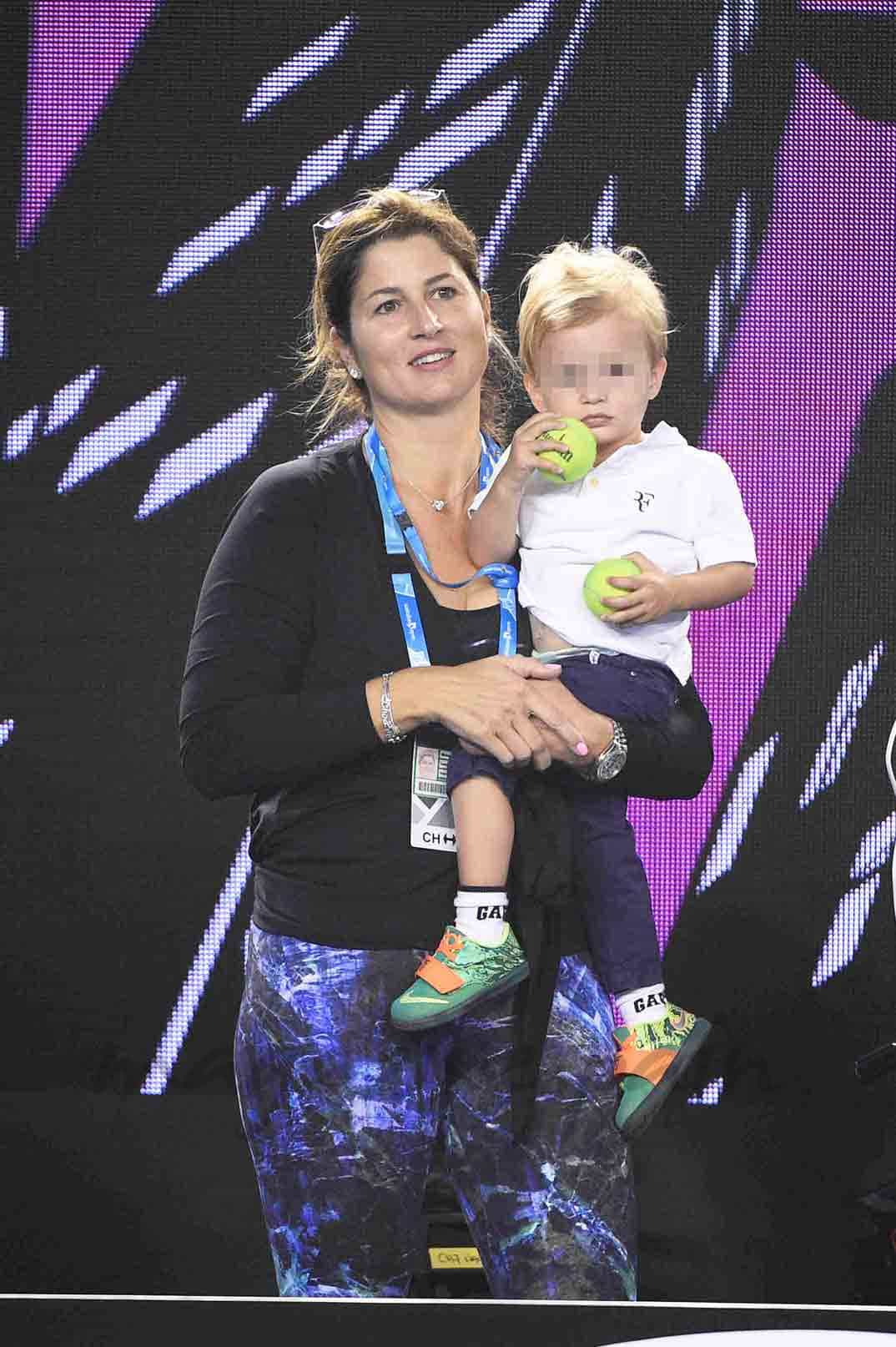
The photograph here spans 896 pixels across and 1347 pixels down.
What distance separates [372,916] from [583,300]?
2.75 ft

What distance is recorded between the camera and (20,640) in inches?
122

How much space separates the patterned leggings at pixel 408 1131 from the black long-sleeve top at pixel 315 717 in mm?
67

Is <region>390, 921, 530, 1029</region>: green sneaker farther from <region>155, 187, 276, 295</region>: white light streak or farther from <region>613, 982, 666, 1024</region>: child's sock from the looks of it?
<region>155, 187, 276, 295</region>: white light streak

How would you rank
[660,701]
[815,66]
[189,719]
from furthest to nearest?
1. [815,66]
2. [660,701]
3. [189,719]

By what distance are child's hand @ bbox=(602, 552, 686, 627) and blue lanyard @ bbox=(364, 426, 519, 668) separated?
0.13 metres

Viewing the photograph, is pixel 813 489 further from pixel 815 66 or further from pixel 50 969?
pixel 50 969

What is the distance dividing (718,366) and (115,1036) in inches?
75.6

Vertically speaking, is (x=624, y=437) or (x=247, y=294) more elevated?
(x=247, y=294)

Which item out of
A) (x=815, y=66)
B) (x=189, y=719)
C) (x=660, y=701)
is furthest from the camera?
(x=815, y=66)

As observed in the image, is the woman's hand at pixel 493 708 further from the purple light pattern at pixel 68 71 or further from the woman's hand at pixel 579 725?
the purple light pattern at pixel 68 71

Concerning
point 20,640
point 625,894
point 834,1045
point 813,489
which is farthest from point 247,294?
point 834,1045

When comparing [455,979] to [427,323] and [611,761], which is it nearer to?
[611,761]

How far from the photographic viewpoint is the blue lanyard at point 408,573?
175cm

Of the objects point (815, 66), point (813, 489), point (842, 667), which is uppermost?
point (815, 66)
